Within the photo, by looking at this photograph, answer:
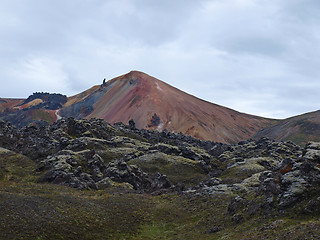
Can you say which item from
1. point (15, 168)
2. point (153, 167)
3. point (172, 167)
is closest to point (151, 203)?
point (153, 167)

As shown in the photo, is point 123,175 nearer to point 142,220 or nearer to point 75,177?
point 75,177

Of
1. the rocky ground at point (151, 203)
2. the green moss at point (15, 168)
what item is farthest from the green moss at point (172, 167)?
the green moss at point (15, 168)

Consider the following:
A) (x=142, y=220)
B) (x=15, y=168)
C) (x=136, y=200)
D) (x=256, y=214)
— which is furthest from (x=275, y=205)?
(x=15, y=168)

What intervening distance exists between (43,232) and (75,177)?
40.2 meters

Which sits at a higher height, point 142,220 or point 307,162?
point 307,162

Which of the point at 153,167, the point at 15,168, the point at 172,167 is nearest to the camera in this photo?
the point at 15,168

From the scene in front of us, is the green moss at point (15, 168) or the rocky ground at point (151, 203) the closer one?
the rocky ground at point (151, 203)

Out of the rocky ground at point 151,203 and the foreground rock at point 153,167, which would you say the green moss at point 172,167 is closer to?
the foreground rock at point 153,167

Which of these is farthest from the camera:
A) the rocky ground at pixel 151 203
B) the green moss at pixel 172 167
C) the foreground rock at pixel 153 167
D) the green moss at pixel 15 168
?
the green moss at pixel 172 167

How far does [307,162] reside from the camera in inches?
1563

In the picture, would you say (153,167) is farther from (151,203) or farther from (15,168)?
(15,168)

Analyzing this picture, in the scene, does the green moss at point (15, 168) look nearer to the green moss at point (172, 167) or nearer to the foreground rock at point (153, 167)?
the foreground rock at point (153, 167)

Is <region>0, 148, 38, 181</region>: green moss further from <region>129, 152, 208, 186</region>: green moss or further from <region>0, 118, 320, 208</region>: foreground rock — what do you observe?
<region>129, 152, 208, 186</region>: green moss

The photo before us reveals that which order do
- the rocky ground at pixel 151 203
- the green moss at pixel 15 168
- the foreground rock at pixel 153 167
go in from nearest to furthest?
the rocky ground at pixel 151 203
the foreground rock at pixel 153 167
the green moss at pixel 15 168
